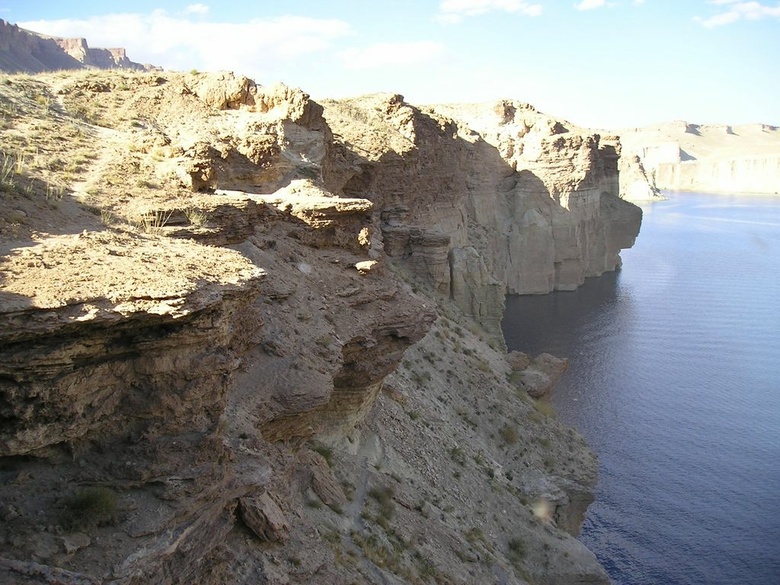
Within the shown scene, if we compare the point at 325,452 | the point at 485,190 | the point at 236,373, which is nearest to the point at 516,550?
the point at 325,452

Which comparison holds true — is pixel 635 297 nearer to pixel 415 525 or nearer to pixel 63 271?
pixel 415 525

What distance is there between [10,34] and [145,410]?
65634 millimetres

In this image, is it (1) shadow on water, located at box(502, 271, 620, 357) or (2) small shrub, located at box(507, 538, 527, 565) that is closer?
(2) small shrub, located at box(507, 538, 527, 565)

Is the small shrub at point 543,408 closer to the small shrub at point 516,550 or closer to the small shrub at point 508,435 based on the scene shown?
the small shrub at point 508,435

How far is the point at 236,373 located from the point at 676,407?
29.0 meters

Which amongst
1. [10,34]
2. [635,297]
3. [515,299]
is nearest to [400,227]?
[515,299]

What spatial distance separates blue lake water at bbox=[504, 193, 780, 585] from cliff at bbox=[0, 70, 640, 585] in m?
3.81

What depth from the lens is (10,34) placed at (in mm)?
60469

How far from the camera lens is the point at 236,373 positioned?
35.1 feet

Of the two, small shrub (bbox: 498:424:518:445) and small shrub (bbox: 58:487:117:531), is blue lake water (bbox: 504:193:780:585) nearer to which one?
small shrub (bbox: 498:424:518:445)

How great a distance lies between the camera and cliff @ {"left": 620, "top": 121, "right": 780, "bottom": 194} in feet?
494

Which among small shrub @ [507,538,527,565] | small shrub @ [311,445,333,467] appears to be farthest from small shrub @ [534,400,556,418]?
small shrub @ [311,445,333,467]

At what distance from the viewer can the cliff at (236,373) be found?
22.8 feet

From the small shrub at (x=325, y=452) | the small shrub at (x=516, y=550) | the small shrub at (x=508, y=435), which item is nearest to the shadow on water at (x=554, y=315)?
the small shrub at (x=508, y=435)
